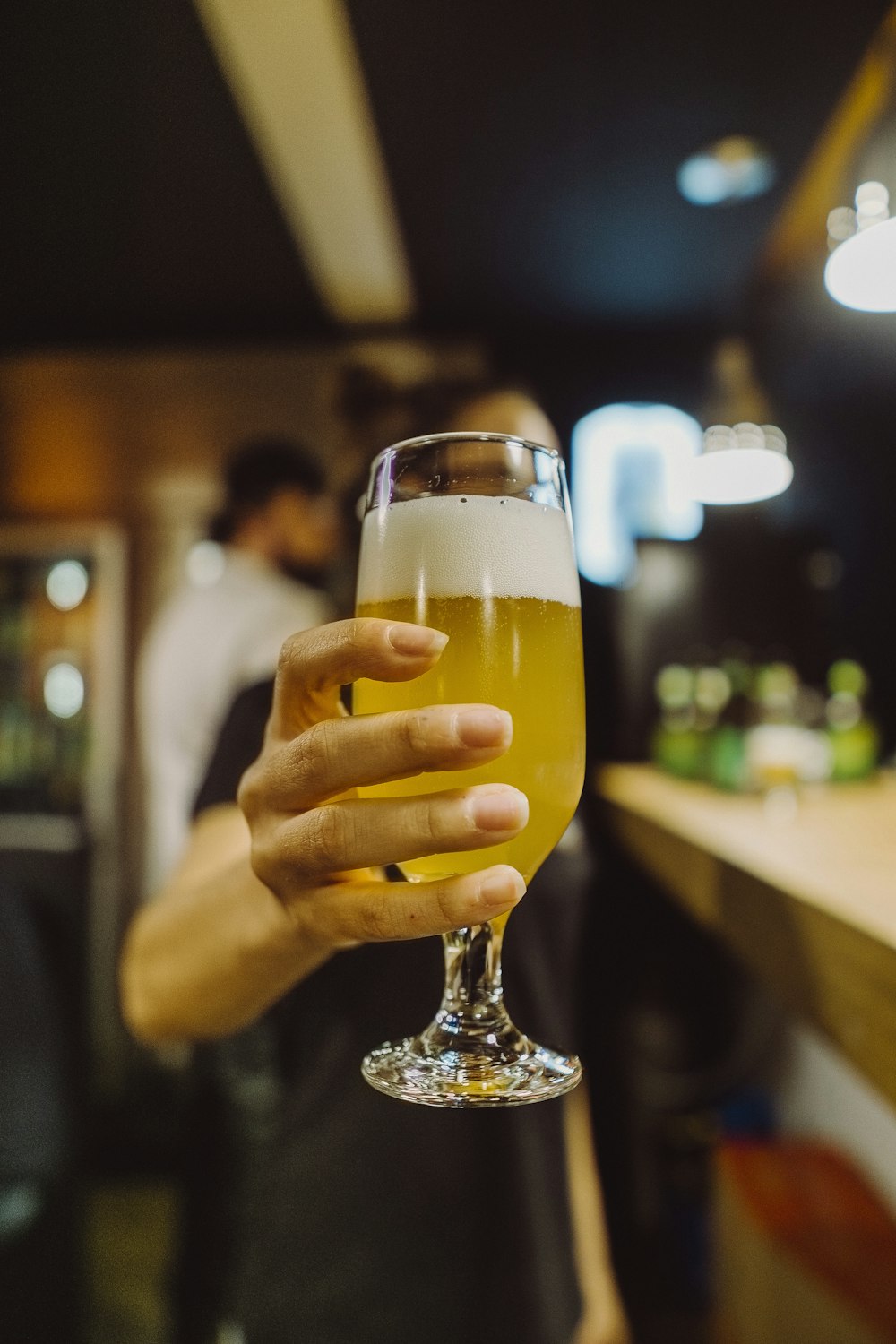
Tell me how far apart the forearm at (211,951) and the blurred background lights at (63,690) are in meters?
3.26

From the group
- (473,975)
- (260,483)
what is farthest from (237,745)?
(260,483)

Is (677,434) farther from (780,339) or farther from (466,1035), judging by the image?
(466,1035)

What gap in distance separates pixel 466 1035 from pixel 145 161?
9.35ft

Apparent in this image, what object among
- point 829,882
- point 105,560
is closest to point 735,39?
point 829,882

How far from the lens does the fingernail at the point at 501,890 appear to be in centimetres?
46

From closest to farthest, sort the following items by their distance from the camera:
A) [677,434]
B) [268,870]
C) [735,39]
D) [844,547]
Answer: [268,870] < [735,39] < [844,547] < [677,434]

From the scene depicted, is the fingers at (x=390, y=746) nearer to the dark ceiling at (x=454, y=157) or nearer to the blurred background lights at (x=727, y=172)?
the dark ceiling at (x=454, y=157)

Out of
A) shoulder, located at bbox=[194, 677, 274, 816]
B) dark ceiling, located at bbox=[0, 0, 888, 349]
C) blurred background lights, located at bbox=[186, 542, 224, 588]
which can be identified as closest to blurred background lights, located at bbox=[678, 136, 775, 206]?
dark ceiling, located at bbox=[0, 0, 888, 349]

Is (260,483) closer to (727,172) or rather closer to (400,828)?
(727,172)

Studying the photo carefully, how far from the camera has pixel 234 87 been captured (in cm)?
251

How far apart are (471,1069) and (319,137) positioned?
287cm

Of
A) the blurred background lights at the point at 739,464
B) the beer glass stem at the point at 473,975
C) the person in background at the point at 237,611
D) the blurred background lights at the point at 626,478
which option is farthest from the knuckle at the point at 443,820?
the blurred background lights at the point at 626,478

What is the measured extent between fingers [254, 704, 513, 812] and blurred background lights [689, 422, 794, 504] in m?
2.52

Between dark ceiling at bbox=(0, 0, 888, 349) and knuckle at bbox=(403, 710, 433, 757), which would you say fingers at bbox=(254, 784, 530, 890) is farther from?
dark ceiling at bbox=(0, 0, 888, 349)
